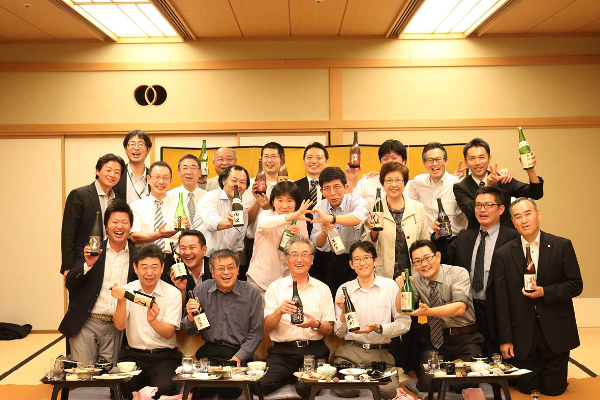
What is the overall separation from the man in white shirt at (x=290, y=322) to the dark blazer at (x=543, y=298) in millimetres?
1345

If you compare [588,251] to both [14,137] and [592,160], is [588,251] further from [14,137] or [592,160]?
[14,137]

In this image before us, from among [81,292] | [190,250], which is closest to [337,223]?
[190,250]

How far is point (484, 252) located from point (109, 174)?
3138mm

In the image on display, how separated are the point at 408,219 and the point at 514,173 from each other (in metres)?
3.37

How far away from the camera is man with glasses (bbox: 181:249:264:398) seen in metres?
4.29

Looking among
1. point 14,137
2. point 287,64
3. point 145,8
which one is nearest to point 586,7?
point 287,64

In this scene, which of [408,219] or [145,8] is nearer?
[408,219]

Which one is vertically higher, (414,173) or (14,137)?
(14,137)

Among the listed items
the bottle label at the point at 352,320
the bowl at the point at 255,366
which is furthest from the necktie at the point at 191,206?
the bottle label at the point at 352,320

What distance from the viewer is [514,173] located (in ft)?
24.6

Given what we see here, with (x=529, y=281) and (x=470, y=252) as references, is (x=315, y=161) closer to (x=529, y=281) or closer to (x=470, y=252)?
(x=470, y=252)

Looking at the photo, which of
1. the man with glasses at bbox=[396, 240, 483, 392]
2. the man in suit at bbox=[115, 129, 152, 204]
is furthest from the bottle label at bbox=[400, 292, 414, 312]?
the man in suit at bbox=[115, 129, 152, 204]

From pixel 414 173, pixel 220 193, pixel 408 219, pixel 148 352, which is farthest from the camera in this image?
pixel 414 173

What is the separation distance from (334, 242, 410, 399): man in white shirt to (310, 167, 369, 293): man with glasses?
0.38 metres
